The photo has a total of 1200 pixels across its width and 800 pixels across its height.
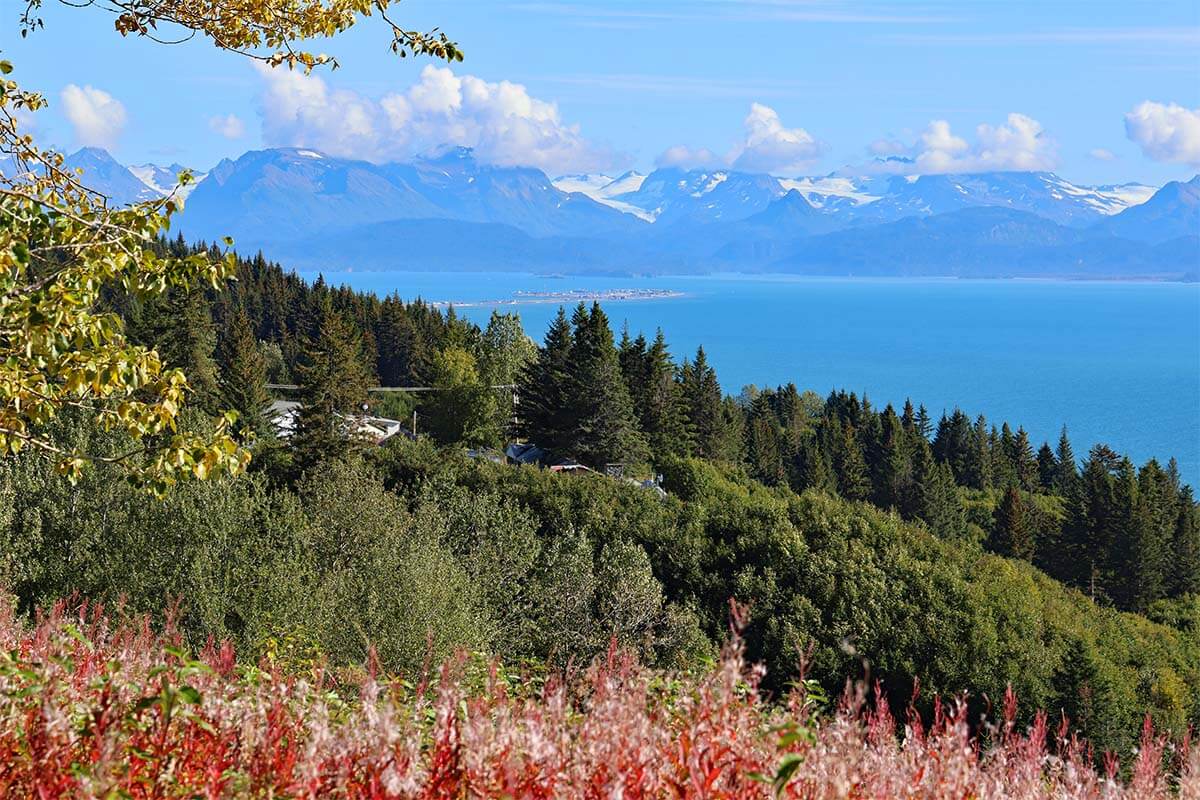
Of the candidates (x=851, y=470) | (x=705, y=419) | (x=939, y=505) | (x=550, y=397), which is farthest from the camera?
(x=851, y=470)

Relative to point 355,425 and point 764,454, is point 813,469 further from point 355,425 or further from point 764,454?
point 355,425

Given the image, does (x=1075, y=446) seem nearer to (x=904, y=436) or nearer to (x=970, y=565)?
(x=904, y=436)

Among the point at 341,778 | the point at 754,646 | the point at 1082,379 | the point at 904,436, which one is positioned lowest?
the point at 754,646

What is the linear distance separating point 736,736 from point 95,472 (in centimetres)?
2351

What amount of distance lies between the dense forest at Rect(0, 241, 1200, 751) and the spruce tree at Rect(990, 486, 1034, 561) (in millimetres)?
171

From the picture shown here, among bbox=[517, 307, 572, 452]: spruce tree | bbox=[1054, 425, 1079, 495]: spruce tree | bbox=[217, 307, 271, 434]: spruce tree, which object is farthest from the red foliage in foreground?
bbox=[1054, 425, 1079, 495]: spruce tree

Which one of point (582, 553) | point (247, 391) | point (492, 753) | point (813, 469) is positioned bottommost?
point (492, 753)

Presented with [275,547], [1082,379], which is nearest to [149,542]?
[275,547]

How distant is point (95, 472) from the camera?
23750 millimetres

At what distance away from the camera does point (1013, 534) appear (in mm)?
63625

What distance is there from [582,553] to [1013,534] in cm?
4532

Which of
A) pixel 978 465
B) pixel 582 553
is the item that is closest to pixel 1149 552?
pixel 978 465

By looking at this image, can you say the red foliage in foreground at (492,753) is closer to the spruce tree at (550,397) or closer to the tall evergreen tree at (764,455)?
the spruce tree at (550,397)

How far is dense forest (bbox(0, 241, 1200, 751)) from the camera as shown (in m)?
19.8
